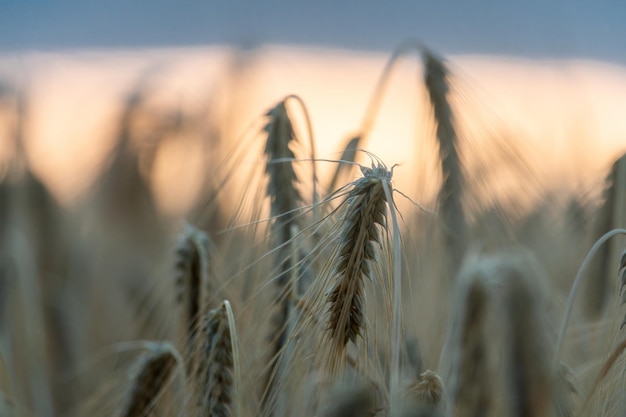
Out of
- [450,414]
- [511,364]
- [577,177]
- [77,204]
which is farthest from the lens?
[77,204]

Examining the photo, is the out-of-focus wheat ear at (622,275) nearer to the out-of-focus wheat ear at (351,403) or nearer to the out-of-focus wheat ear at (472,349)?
the out-of-focus wheat ear at (472,349)

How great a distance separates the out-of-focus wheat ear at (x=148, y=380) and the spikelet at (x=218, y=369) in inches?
3.8

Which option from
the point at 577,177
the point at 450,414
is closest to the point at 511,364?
the point at 450,414

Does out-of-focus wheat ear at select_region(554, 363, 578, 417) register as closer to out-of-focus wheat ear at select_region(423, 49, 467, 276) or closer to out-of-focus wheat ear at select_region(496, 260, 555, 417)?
out-of-focus wheat ear at select_region(496, 260, 555, 417)

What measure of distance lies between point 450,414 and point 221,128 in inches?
51.7

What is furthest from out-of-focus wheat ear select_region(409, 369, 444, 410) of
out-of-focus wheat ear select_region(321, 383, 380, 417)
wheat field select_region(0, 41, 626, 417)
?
out-of-focus wheat ear select_region(321, 383, 380, 417)

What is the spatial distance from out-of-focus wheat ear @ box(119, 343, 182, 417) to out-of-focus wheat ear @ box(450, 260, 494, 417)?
31 cm

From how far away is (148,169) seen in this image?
176 cm

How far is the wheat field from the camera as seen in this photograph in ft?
1.92

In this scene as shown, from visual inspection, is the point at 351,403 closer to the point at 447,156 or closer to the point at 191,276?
the point at 191,276

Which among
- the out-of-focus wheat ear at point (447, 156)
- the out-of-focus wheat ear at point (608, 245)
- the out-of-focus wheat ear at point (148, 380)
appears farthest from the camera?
the out-of-focus wheat ear at point (447, 156)

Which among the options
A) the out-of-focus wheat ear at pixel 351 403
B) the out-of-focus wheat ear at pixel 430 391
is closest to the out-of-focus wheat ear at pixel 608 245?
the out-of-focus wheat ear at pixel 430 391

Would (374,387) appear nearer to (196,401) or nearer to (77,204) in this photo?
(196,401)

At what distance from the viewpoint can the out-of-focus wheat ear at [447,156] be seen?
3.33ft
